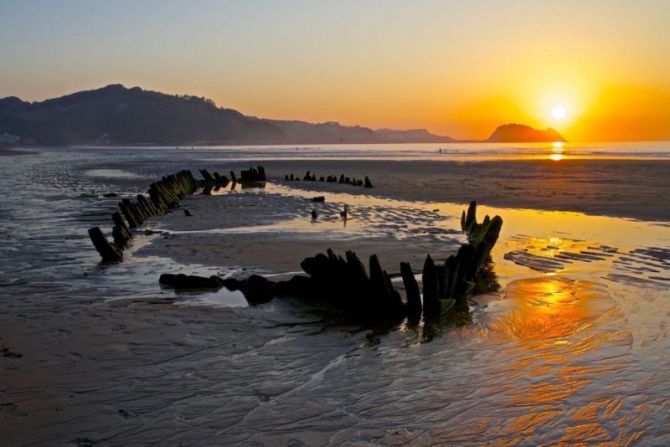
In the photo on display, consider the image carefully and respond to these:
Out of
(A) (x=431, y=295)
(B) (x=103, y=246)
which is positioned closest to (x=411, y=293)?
(A) (x=431, y=295)

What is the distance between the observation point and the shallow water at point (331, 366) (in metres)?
5.05

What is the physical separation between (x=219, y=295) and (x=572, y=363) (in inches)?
203

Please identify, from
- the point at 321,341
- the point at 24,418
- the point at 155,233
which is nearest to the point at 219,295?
the point at 321,341

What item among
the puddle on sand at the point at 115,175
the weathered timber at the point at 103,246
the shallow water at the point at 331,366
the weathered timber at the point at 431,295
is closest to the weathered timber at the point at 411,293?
the weathered timber at the point at 431,295

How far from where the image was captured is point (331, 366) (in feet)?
21.4

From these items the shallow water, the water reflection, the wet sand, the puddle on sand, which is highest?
the wet sand

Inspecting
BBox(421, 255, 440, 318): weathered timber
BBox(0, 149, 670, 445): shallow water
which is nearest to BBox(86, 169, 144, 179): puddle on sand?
BBox(0, 149, 670, 445): shallow water

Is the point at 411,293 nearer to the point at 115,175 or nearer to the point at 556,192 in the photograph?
the point at 556,192

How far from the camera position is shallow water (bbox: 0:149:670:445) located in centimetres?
505

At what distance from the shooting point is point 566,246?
13.8 metres

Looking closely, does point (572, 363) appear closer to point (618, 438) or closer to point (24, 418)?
point (618, 438)

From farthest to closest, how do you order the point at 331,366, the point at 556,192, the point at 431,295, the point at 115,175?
the point at 115,175 → the point at 556,192 → the point at 431,295 → the point at 331,366

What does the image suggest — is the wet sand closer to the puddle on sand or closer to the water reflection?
the water reflection

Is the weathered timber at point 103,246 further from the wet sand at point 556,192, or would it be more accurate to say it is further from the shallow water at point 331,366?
the wet sand at point 556,192
